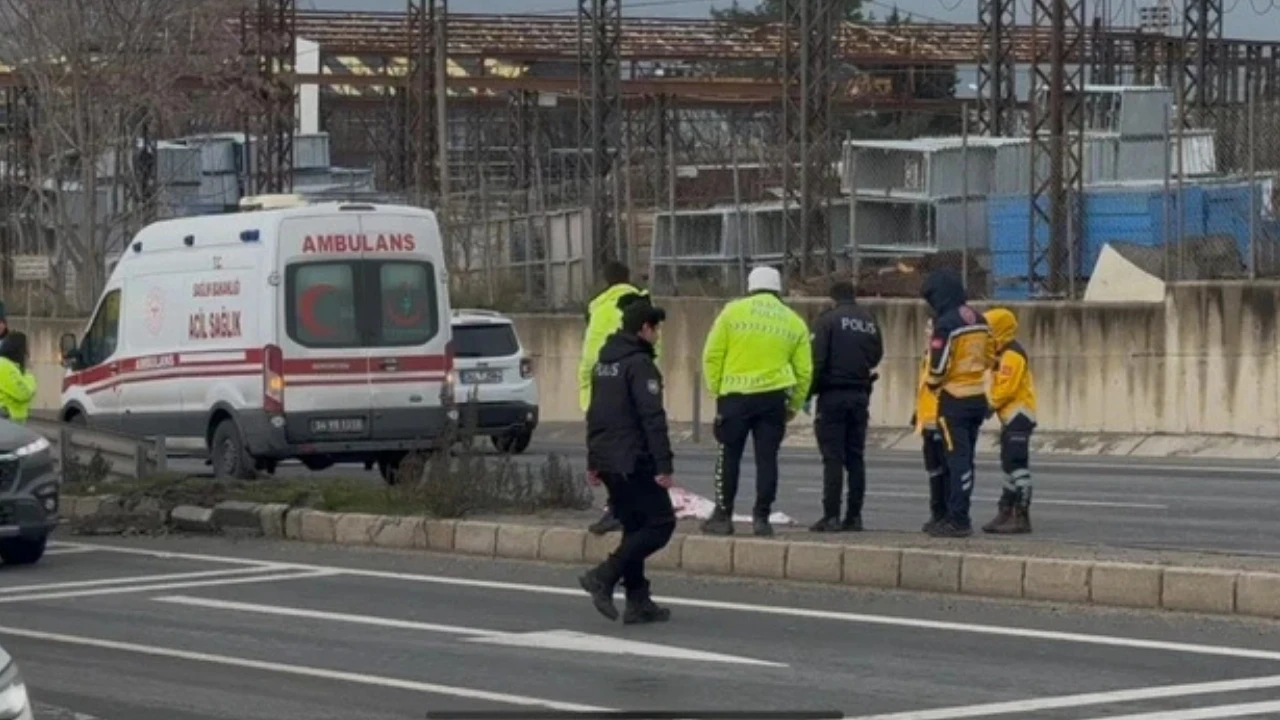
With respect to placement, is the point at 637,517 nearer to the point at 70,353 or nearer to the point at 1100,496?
the point at 1100,496

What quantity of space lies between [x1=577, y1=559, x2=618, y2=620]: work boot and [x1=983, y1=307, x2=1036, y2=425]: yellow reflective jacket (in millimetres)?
3921

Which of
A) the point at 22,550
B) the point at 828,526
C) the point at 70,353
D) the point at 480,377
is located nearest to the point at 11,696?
the point at 828,526

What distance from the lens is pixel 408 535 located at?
18438 millimetres

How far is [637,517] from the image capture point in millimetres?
13586

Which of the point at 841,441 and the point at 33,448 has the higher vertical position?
the point at 841,441

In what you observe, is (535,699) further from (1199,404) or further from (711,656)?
(1199,404)

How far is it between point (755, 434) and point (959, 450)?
Answer: 129 centimetres

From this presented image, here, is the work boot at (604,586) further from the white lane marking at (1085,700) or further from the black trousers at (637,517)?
the white lane marking at (1085,700)

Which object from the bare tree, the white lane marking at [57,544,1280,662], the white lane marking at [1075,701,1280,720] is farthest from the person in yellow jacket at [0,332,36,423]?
the bare tree

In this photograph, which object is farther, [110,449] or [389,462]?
[389,462]

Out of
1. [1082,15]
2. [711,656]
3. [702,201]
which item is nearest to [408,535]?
[711,656]

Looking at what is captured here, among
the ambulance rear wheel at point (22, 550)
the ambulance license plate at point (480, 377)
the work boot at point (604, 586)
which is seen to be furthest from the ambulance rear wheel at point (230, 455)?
the work boot at point (604, 586)

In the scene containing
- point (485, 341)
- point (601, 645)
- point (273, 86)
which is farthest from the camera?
point (273, 86)

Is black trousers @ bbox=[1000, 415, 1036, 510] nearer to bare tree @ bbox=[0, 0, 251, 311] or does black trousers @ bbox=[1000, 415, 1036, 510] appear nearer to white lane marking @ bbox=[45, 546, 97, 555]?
white lane marking @ bbox=[45, 546, 97, 555]
